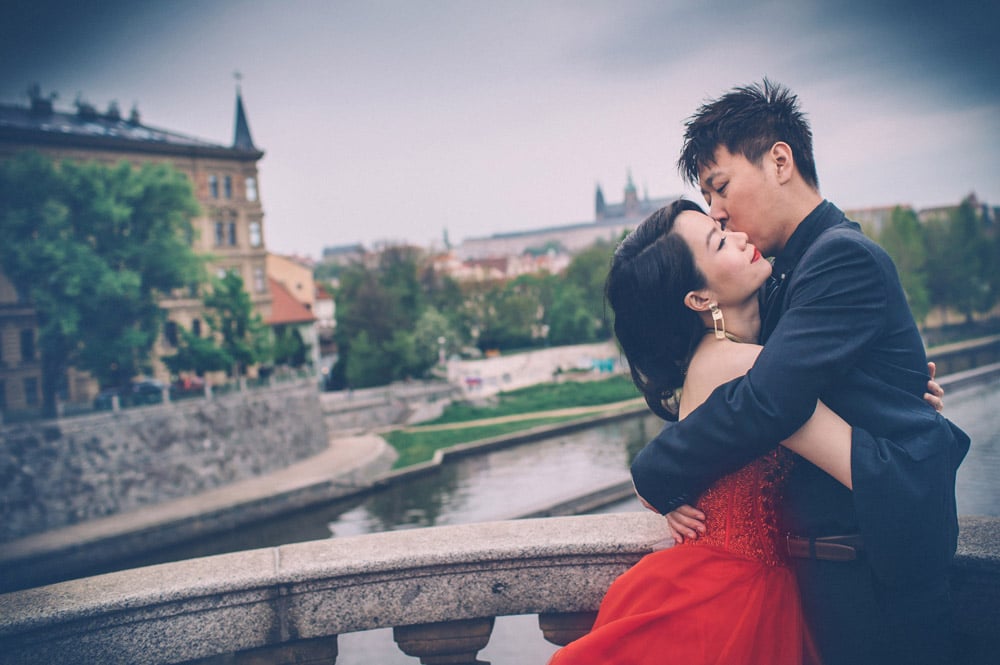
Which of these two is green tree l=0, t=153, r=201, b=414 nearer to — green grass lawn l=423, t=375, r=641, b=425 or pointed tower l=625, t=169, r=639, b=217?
green grass lawn l=423, t=375, r=641, b=425

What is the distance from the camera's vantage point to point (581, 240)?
136 metres

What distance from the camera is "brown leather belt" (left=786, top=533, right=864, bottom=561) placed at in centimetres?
156

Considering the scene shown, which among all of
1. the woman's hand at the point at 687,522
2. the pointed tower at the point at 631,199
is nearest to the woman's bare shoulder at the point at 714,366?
the woman's hand at the point at 687,522

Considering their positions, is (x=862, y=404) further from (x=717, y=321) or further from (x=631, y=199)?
(x=631, y=199)

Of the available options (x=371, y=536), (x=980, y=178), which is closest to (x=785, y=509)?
(x=371, y=536)

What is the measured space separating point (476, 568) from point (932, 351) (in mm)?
23693

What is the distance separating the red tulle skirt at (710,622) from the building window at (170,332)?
1145 inches

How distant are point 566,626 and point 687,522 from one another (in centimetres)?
80

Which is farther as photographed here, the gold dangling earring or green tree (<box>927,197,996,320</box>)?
green tree (<box>927,197,996,320</box>)

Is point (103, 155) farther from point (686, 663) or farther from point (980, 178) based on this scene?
point (686, 663)

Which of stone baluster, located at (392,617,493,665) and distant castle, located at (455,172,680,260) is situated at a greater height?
distant castle, located at (455,172,680,260)

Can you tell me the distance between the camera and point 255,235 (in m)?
31.9

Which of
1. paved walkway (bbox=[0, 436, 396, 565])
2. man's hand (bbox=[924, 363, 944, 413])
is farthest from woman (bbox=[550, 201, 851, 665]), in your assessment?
paved walkway (bbox=[0, 436, 396, 565])

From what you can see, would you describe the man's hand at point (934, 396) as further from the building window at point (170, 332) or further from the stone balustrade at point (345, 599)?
the building window at point (170, 332)
